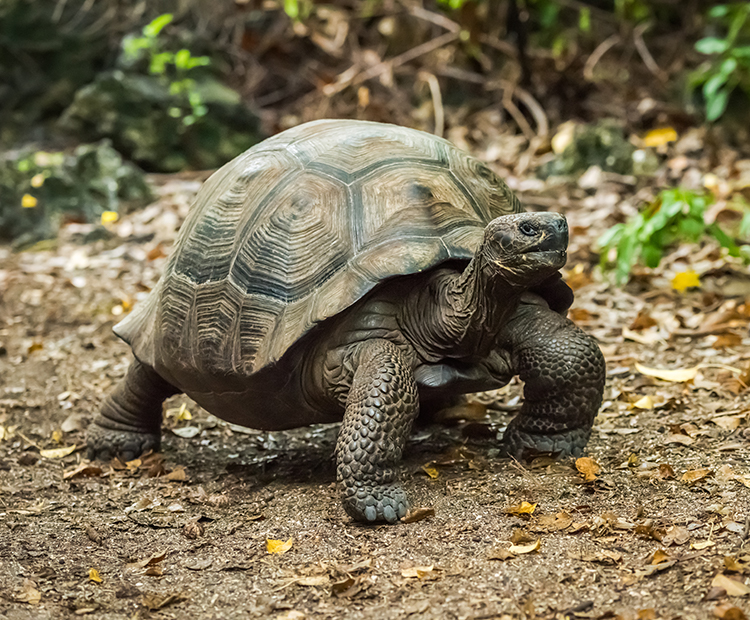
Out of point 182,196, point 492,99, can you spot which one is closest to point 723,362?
point 182,196

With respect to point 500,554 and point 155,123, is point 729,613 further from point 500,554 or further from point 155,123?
point 155,123

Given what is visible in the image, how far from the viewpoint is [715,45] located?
7633 mm

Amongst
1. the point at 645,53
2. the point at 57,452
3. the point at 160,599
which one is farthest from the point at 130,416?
the point at 645,53

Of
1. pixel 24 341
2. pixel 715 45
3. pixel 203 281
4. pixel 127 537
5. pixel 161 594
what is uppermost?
pixel 715 45

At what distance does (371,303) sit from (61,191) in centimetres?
627

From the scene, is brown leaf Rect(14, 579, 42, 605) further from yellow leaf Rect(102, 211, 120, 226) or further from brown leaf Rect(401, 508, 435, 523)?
yellow leaf Rect(102, 211, 120, 226)

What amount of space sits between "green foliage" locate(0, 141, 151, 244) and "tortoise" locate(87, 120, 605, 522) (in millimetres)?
5262

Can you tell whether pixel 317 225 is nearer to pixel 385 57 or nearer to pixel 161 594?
pixel 161 594

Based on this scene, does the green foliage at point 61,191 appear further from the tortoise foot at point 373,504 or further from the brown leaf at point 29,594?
the tortoise foot at point 373,504

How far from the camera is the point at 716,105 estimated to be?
827cm

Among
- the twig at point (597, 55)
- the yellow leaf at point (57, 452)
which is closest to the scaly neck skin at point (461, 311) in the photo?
the yellow leaf at point (57, 452)

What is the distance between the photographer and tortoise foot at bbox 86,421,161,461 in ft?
14.5

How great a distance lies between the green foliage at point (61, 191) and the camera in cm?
865

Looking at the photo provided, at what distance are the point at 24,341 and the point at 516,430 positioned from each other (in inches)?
162
